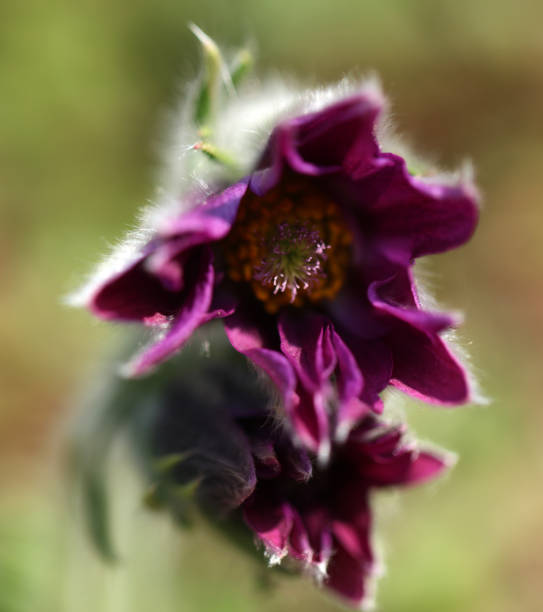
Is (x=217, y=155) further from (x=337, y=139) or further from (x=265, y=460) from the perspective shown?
(x=265, y=460)

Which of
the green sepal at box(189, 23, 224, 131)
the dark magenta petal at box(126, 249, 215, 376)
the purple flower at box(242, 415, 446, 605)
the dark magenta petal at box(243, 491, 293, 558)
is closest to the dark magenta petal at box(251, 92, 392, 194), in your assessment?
the dark magenta petal at box(126, 249, 215, 376)

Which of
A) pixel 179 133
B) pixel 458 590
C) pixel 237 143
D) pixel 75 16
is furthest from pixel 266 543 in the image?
pixel 75 16

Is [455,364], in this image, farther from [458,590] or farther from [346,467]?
[458,590]

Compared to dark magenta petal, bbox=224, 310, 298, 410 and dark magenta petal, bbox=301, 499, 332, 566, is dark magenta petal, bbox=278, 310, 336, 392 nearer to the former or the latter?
dark magenta petal, bbox=224, 310, 298, 410

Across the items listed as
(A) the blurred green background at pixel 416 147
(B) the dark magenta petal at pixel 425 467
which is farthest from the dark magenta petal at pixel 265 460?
(A) the blurred green background at pixel 416 147

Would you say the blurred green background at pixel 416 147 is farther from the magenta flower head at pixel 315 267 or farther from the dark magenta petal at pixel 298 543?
the magenta flower head at pixel 315 267

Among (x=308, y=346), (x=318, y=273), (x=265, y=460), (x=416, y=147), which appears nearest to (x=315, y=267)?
(x=318, y=273)
